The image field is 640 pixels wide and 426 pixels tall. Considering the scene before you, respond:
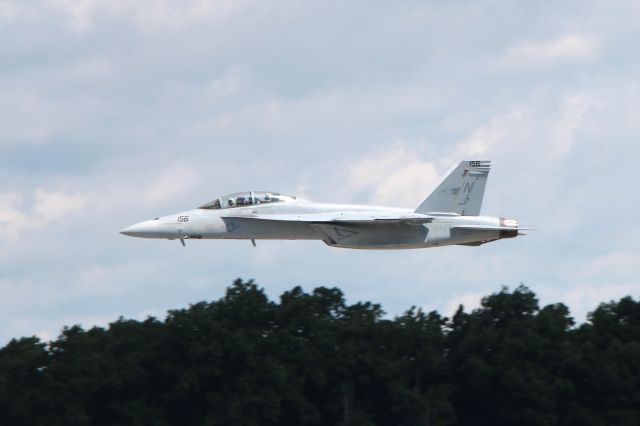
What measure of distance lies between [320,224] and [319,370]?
1548cm

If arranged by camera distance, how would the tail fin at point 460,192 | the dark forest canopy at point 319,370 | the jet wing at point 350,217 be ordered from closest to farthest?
the jet wing at point 350,217 → the tail fin at point 460,192 → the dark forest canopy at point 319,370

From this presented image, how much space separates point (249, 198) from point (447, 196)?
23.3 feet

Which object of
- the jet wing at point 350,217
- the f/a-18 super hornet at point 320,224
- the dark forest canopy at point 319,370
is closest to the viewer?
the jet wing at point 350,217

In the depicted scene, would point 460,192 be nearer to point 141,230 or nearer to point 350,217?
point 350,217

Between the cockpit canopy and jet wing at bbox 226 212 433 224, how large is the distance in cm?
56

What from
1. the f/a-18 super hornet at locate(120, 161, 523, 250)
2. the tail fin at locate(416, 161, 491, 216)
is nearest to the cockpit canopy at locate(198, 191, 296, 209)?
the f/a-18 super hornet at locate(120, 161, 523, 250)

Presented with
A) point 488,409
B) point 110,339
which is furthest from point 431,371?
point 110,339

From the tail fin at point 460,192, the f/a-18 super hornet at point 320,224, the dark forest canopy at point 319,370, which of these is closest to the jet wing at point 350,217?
the f/a-18 super hornet at point 320,224

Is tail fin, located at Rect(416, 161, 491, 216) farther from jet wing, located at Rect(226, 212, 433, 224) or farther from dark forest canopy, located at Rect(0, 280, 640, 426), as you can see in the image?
dark forest canopy, located at Rect(0, 280, 640, 426)

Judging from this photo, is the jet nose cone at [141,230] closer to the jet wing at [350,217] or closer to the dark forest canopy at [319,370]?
the jet wing at [350,217]

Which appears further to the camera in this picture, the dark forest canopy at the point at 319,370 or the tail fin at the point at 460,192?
the dark forest canopy at the point at 319,370

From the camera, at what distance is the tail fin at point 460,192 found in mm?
52531

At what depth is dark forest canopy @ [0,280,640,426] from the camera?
6312 cm

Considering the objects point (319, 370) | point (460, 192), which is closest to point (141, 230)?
point (460, 192)
